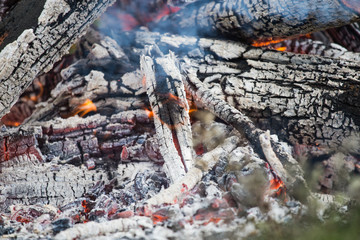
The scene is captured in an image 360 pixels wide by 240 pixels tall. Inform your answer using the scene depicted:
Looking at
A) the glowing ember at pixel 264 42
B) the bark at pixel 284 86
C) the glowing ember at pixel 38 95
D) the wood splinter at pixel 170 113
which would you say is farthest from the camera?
the glowing ember at pixel 38 95

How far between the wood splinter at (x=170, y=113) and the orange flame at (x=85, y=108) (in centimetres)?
54

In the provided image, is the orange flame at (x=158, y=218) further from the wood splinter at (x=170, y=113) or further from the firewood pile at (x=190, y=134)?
the wood splinter at (x=170, y=113)

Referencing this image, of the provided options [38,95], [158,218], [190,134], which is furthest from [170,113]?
[38,95]

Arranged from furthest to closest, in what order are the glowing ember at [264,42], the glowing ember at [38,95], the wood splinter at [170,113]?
1. the glowing ember at [38,95]
2. the glowing ember at [264,42]
3. the wood splinter at [170,113]

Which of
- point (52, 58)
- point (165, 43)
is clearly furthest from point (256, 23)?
point (52, 58)

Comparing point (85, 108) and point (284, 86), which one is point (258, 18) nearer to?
point (284, 86)

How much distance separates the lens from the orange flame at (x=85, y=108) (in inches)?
103

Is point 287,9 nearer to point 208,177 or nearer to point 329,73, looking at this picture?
point 329,73

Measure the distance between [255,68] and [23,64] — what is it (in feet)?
5.22

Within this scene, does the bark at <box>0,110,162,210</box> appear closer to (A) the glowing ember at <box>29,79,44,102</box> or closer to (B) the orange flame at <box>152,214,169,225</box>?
(B) the orange flame at <box>152,214,169,225</box>

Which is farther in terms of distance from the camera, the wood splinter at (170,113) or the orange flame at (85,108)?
the orange flame at (85,108)

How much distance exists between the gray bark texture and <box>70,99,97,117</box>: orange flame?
486 mm

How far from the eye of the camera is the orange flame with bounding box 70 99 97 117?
262cm

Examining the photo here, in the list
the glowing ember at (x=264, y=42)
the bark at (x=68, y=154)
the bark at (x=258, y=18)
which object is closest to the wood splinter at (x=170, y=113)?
the bark at (x=68, y=154)
